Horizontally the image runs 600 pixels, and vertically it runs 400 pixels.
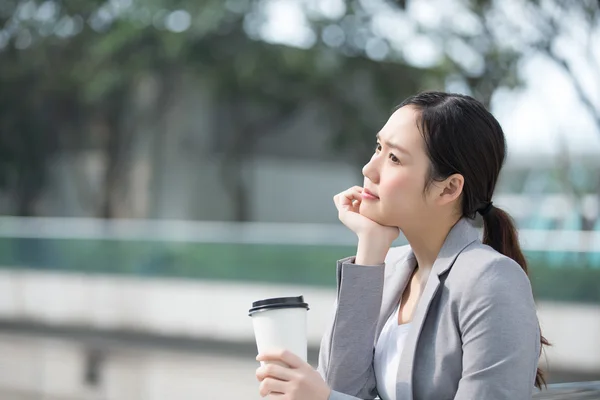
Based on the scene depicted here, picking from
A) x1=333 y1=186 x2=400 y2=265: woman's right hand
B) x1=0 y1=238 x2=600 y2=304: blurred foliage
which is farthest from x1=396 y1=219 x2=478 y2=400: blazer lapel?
x1=0 y1=238 x2=600 y2=304: blurred foliage

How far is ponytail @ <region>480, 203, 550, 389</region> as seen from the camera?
196cm

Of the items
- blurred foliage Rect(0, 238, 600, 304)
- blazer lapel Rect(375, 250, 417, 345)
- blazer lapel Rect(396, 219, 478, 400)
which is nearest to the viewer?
blazer lapel Rect(396, 219, 478, 400)

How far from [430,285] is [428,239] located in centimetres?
16

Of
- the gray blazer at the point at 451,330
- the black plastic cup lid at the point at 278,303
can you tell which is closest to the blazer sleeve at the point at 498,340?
the gray blazer at the point at 451,330

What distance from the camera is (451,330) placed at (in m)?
1.73

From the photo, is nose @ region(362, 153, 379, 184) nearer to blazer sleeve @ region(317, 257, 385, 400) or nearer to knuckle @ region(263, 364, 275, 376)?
blazer sleeve @ region(317, 257, 385, 400)

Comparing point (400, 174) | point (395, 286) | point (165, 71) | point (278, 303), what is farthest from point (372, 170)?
point (165, 71)

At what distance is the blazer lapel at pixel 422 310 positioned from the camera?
1.77 metres

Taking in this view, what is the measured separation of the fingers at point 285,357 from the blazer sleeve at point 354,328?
0.19 m

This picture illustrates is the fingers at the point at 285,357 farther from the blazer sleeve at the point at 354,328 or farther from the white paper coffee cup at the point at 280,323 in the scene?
the blazer sleeve at the point at 354,328

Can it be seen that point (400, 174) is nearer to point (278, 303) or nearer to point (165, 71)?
point (278, 303)

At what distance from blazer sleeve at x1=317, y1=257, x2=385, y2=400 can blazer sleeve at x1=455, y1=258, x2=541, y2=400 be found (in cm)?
21

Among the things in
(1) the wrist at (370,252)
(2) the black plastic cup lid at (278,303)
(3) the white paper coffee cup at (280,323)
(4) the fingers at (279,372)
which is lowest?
(4) the fingers at (279,372)

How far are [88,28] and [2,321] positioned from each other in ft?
30.3
